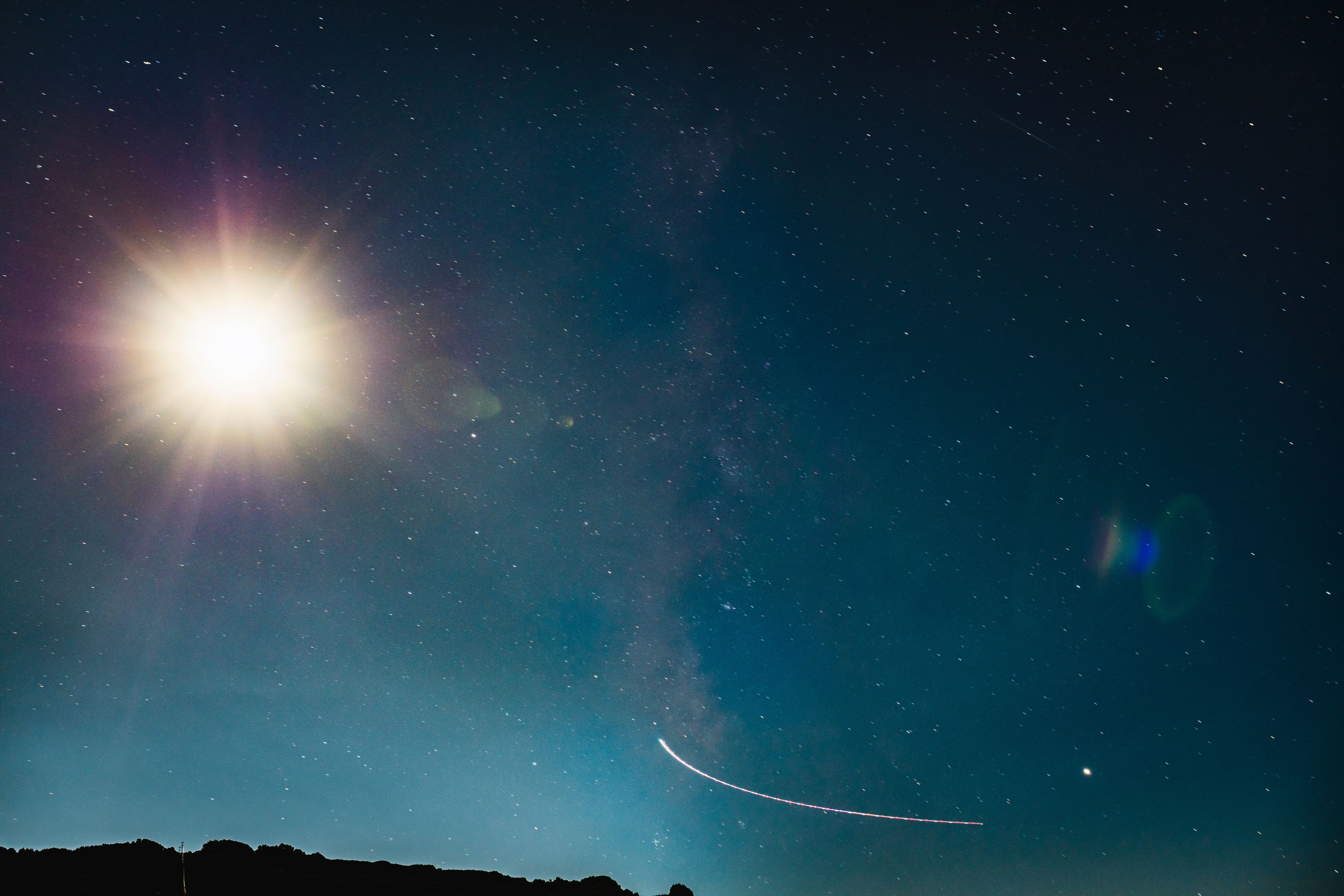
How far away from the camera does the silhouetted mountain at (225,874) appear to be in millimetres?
15188

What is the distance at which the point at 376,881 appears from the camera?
19.2m

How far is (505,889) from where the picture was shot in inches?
867

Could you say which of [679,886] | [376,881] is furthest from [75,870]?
[679,886]

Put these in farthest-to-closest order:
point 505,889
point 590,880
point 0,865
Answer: point 590,880
point 505,889
point 0,865

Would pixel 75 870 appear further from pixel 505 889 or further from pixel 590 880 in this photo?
pixel 590 880

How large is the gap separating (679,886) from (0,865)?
20.4 m

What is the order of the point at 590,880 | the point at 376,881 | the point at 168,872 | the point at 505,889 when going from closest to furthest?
the point at 168,872 → the point at 376,881 → the point at 505,889 → the point at 590,880

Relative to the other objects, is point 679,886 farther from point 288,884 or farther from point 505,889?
point 288,884

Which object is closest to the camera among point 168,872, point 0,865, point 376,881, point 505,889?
point 0,865

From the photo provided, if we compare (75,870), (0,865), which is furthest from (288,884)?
(0,865)

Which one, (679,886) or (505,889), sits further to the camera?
Result: (679,886)

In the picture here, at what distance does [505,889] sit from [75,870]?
11477 mm

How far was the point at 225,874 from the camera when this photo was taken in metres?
17.7

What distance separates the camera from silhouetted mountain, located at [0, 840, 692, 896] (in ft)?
49.8
